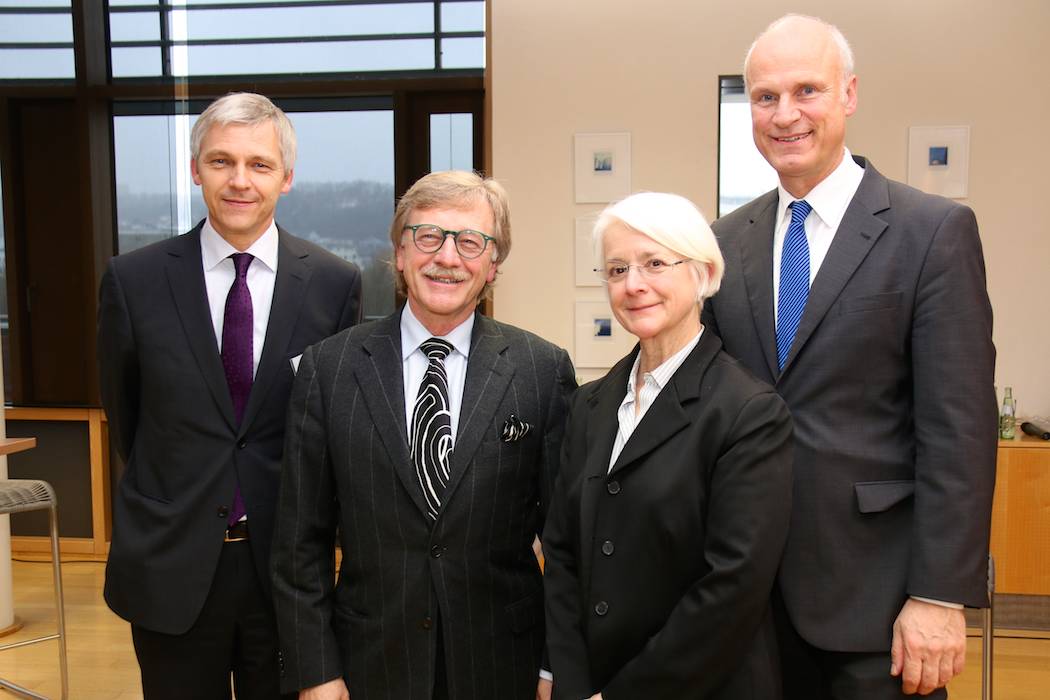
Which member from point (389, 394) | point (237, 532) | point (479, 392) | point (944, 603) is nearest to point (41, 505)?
point (237, 532)

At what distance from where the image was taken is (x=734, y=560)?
5.13 feet

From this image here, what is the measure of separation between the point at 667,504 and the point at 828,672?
50cm

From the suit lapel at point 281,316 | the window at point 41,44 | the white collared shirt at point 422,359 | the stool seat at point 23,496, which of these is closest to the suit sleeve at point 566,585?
the white collared shirt at point 422,359

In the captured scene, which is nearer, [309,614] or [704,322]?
[309,614]

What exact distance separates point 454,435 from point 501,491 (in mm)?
147

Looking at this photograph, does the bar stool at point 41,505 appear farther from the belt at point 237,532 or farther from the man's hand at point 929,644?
the man's hand at point 929,644

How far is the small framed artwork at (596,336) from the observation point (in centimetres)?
519

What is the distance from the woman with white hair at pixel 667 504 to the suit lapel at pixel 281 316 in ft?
2.32

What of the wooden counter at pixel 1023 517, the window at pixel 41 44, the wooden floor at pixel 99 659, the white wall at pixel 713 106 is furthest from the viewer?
the window at pixel 41 44

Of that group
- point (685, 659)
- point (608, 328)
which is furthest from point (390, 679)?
point (608, 328)

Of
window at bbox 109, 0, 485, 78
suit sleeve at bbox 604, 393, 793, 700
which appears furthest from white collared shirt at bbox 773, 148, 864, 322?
window at bbox 109, 0, 485, 78

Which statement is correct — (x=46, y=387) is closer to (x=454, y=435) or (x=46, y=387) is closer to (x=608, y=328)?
(x=608, y=328)

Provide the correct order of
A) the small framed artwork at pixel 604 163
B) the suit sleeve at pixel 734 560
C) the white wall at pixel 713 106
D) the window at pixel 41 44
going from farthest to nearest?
1. the window at pixel 41 44
2. the small framed artwork at pixel 604 163
3. the white wall at pixel 713 106
4. the suit sleeve at pixel 734 560

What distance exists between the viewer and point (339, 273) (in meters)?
2.23
